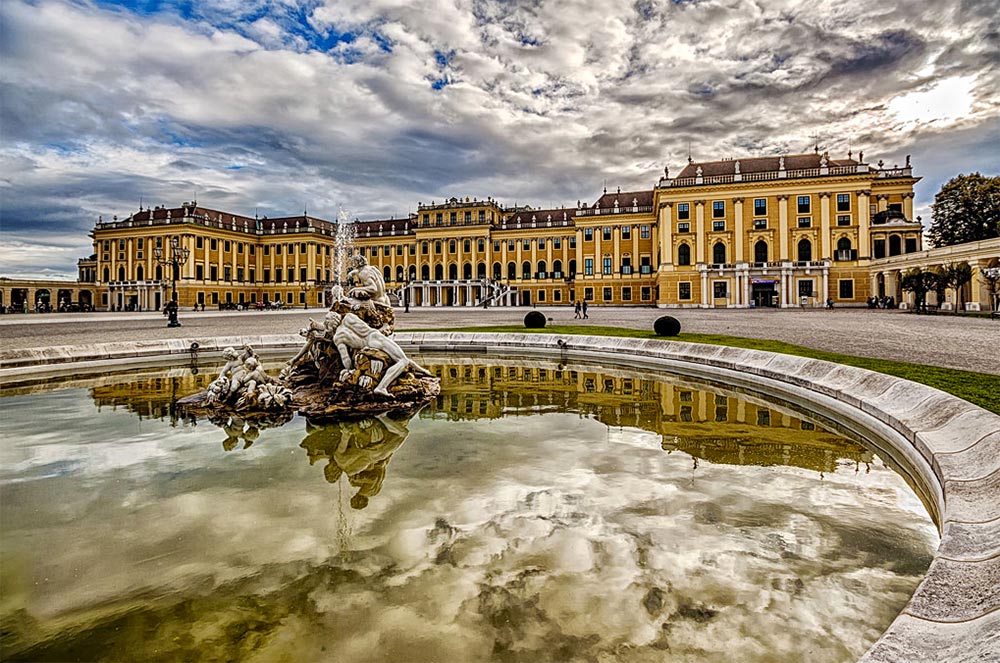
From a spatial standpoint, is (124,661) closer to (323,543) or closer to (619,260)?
(323,543)

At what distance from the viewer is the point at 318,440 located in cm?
677

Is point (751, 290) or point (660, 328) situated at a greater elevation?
point (751, 290)

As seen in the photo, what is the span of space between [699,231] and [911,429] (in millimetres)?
51772

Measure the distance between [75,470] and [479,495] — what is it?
4.17 metres

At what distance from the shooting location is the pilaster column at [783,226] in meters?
52.2

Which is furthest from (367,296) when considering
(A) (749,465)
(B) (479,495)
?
(A) (749,465)

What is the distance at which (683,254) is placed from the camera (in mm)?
54969

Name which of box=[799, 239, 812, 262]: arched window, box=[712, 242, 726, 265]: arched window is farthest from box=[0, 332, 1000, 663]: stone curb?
box=[799, 239, 812, 262]: arched window

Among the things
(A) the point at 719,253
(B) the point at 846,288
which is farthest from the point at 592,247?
(B) the point at 846,288

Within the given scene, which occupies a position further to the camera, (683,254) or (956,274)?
(683,254)

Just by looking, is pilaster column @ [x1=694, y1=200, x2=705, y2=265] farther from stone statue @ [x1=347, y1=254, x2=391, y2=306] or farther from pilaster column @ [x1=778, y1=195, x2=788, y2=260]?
stone statue @ [x1=347, y1=254, x2=391, y2=306]

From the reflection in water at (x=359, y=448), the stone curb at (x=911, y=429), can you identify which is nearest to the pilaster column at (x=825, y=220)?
the stone curb at (x=911, y=429)

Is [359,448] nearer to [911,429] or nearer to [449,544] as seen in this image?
[449,544]

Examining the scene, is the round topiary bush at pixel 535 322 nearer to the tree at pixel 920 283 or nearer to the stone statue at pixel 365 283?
the stone statue at pixel 365 283
